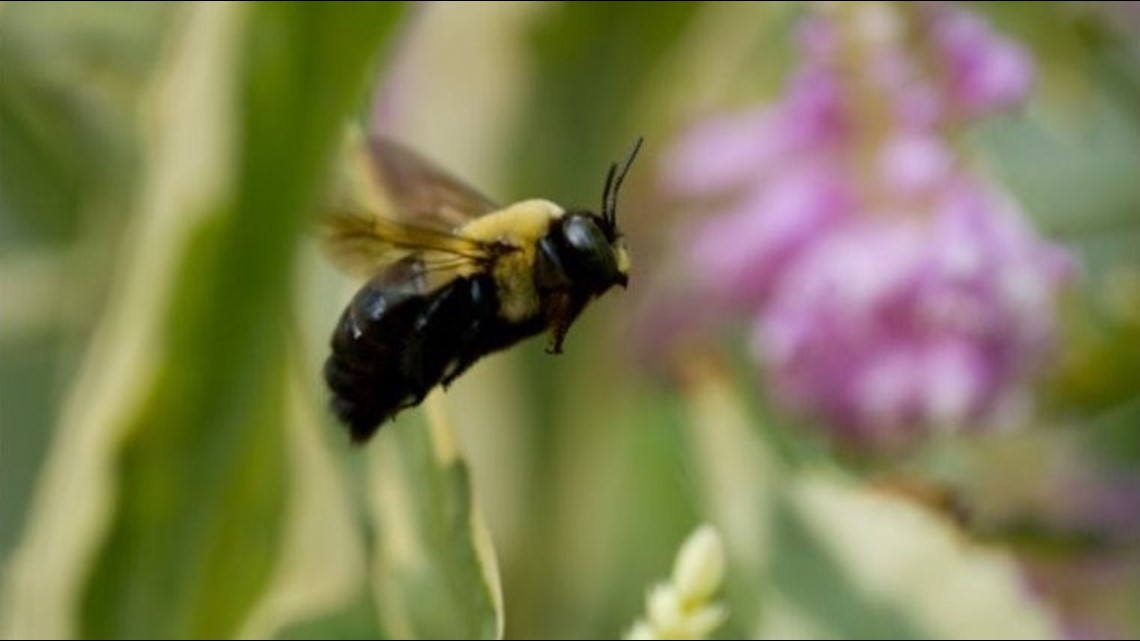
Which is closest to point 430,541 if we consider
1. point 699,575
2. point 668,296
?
point 699,575

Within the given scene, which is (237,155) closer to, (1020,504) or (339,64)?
(339,64)

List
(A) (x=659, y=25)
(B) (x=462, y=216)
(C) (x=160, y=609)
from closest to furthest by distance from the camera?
1. (B) (x=462, y=216)
2. (C) (x=160, y=609)
3. (A) (x=659, y=25)

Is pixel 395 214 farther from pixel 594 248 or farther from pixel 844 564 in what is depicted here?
pixel 844 564

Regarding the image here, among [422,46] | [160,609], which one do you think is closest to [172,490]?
[160,609]

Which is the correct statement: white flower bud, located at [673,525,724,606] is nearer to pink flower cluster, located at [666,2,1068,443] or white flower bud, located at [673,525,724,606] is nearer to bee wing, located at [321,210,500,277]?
bee wing, located at [321,210,500,277]

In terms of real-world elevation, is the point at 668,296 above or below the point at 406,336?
above

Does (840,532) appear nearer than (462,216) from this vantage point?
No

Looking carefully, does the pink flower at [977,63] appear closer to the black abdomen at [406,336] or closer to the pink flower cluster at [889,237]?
the pink flower cluster at [889,237]
